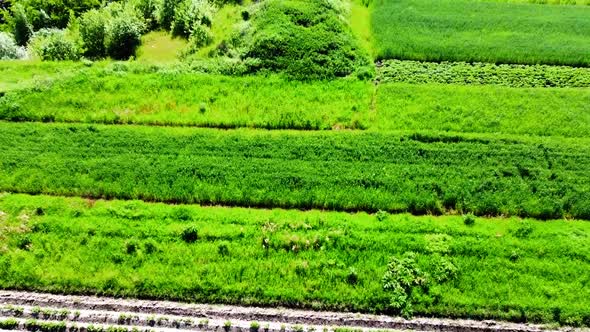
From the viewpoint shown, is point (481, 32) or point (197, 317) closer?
point (197, 317)

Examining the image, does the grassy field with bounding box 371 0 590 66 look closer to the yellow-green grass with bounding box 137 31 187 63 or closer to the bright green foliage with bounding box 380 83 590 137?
the bright green foliage with bounding box 380 83 590 137

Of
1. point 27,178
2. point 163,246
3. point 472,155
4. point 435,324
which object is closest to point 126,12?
point 27,178

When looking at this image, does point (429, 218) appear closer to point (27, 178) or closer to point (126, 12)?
point (27, 178)

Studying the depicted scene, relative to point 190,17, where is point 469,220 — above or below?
below

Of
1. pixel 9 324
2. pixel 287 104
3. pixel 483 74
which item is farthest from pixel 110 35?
pixel 483 74

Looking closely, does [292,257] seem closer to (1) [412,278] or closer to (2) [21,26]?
(1) [412,278]

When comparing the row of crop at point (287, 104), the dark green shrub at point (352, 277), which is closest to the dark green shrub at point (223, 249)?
the dark green shrub at point (352, 277)

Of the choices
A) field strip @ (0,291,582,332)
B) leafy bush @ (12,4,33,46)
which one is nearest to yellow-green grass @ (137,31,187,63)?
leafy bush @ (12,4,33,46)
